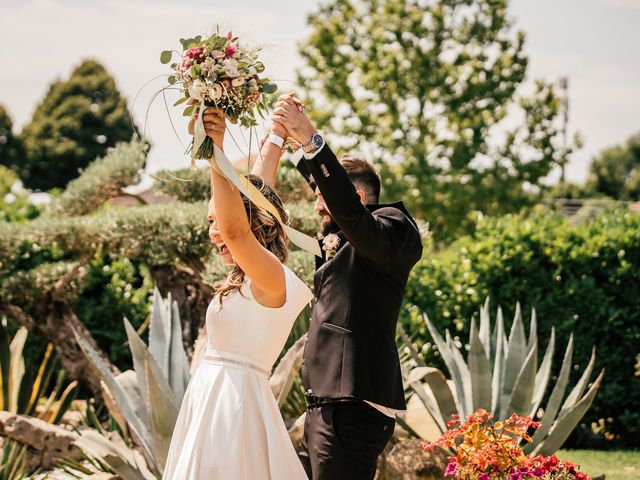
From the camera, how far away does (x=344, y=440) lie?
3.21 metres

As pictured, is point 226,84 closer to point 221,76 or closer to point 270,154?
point 221,76

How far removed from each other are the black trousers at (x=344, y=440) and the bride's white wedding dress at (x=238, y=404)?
0.35 feet

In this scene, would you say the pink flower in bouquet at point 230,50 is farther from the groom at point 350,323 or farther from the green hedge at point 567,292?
the green hedge at point 567,292

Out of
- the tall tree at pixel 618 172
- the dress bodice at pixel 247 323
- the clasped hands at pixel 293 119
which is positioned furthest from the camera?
the tall tree at pixel 618 172

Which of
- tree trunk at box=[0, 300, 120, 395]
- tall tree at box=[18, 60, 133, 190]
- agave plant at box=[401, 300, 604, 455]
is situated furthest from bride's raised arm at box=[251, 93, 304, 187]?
tall tree at box=[18, 60, 133, 190]

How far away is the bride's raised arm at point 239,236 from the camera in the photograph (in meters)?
2.80

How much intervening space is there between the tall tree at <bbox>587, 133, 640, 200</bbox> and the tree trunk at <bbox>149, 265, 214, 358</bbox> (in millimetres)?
52801

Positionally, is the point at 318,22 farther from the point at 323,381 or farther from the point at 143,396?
the point at 323,381

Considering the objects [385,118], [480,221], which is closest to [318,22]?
[385,118]

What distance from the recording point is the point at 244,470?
9.82ft

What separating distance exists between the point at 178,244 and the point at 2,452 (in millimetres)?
1927

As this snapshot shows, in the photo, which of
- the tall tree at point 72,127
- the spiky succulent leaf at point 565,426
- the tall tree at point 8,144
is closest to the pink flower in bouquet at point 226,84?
the spiky succulent leaf at point 565,426

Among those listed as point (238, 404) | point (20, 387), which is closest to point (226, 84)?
point (238, 404)

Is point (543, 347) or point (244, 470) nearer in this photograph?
point (244, 470)
